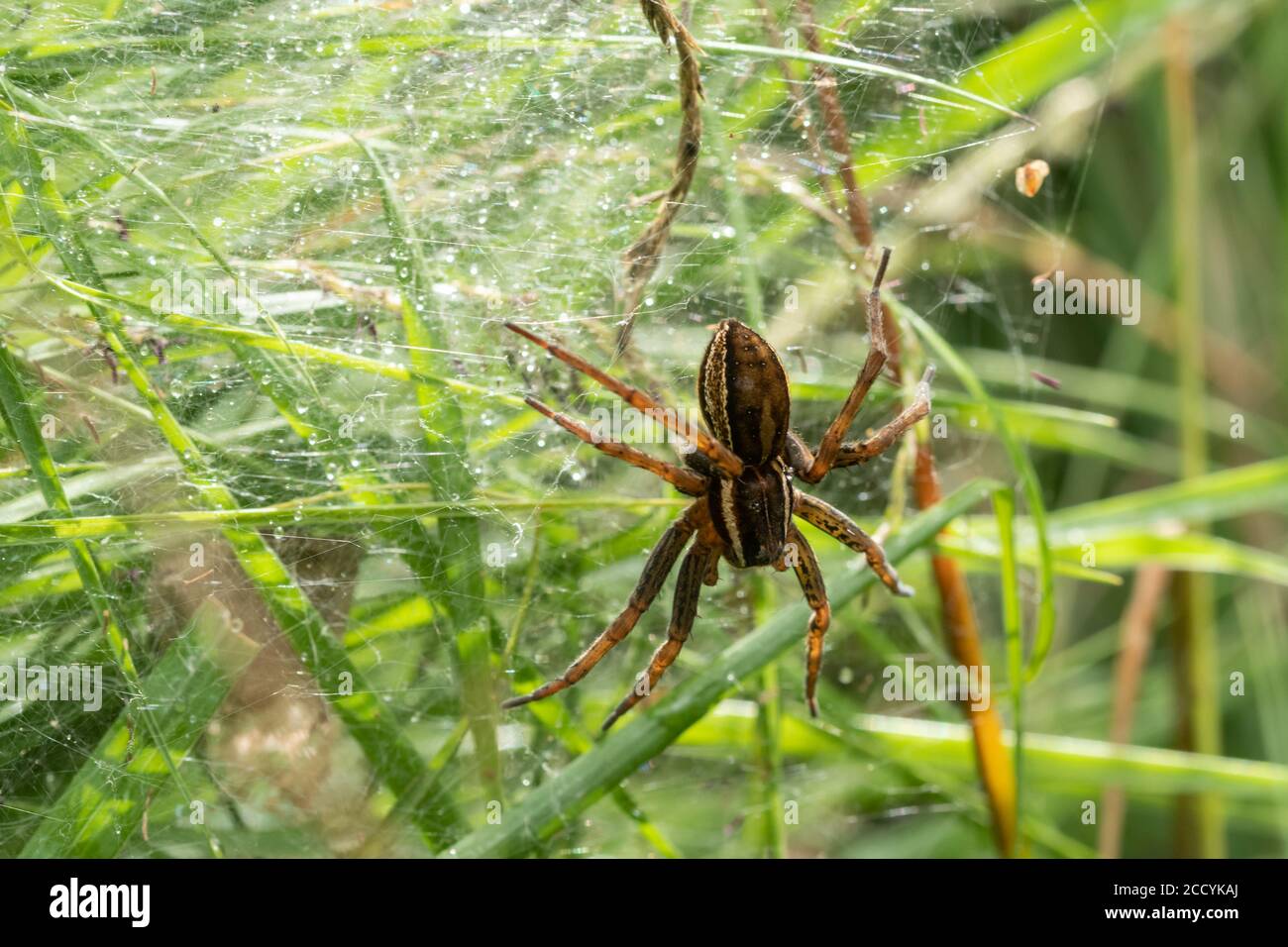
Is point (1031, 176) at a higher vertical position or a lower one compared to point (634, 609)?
higher

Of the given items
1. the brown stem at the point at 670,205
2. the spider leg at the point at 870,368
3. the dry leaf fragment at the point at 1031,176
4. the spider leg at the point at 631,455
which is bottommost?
the spider leg at the point at 631,455

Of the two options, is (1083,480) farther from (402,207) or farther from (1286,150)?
(402,207)

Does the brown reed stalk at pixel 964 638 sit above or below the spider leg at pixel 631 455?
below

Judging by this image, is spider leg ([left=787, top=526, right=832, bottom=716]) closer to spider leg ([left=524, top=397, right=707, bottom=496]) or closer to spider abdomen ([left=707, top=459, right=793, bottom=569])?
spider abdomen ([left=707, top=459, right=793, bottom=569])

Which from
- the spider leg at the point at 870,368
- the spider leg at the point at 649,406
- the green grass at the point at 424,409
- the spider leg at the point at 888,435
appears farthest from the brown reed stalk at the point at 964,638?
the spider leg at the point at 649,406

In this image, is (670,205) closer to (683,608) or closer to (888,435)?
(888,435)

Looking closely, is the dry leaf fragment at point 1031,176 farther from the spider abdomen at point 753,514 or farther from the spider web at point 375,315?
the spider abdomen at point 753,514

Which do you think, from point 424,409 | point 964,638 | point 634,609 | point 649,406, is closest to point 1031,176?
point 964,638
